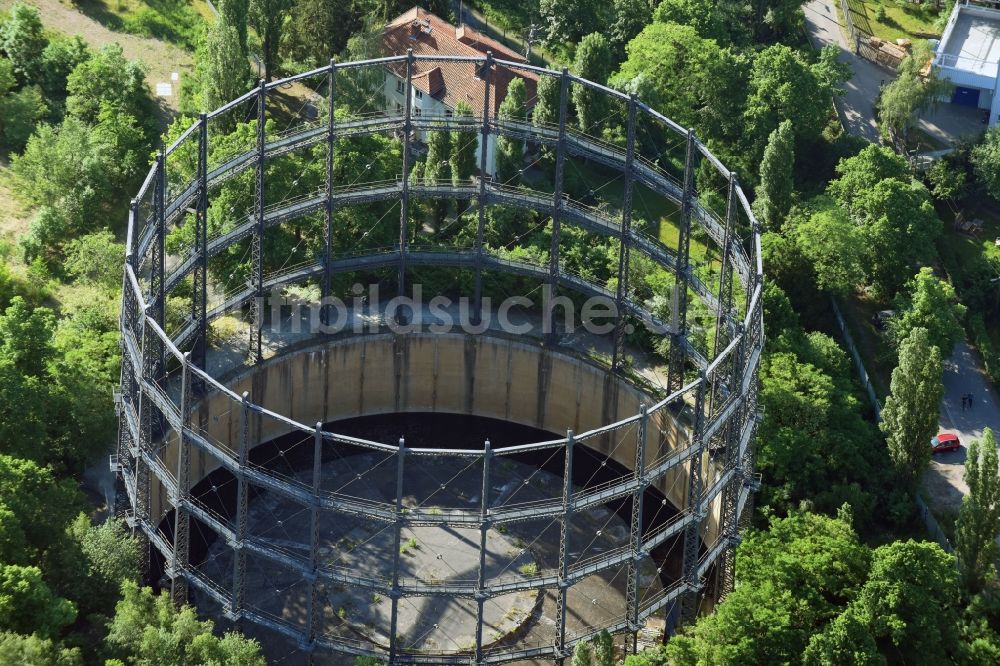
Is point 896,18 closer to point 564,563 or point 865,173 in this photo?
point 865,173

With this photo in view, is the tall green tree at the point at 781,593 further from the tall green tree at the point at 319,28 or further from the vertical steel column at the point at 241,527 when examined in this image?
the tall green tree at the point at 319,28

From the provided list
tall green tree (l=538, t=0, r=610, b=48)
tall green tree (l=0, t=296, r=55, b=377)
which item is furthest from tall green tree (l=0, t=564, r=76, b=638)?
tall green tree (l=538, t=0, r=610, b=48)

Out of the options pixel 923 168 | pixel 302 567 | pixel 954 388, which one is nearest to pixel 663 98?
pixel 923 168

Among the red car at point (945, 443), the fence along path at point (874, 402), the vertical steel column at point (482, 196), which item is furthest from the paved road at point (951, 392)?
the vertical steel column at point (482, 196)

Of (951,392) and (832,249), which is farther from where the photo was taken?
(832,249)

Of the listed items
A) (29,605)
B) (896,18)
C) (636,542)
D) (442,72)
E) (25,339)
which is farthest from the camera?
(896,18)

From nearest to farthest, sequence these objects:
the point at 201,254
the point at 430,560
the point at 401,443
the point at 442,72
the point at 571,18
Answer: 1. the point at 401,443
2. the point at 430,560
3. the point at 201,254
4. the point at 442,72
5. the point at 571,18

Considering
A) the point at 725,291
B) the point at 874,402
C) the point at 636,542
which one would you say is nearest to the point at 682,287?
the point at 725,291
